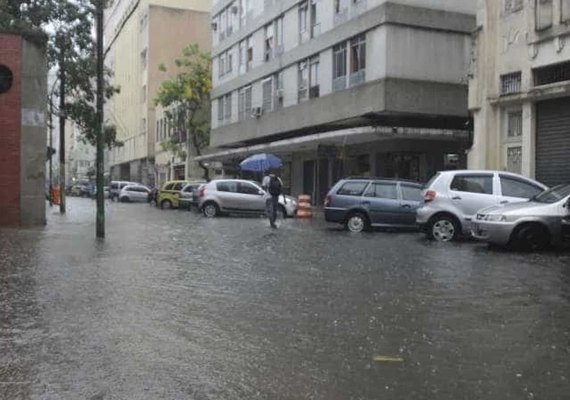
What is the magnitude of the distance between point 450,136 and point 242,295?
71.5 ft

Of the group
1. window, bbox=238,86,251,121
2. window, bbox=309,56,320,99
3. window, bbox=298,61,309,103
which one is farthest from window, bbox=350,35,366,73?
window, bbox=238,86,251,121

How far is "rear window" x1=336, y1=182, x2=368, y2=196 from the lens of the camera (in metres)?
19.6

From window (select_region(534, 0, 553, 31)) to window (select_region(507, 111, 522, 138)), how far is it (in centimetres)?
275

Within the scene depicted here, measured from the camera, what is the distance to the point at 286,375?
5434 millimetres

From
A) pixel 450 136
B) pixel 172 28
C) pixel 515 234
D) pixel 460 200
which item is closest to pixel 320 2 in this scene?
pixel 450 136

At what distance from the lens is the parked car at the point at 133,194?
50.9m

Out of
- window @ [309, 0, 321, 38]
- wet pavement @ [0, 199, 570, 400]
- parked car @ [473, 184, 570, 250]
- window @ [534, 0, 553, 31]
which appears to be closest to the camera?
wet pavement @ [0, 199, 570, 400]

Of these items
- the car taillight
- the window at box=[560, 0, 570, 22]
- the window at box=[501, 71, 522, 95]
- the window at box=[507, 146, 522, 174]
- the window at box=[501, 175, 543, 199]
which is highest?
the window at box=[560, 0, 570, 22]

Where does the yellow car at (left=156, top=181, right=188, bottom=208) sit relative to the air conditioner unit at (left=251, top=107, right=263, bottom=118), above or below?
below

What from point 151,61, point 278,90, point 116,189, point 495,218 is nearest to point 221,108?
point 278,90

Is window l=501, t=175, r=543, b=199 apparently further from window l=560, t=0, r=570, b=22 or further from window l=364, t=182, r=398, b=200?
window l=560, t=0, r=570, b=22

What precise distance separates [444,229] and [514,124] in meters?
7.87

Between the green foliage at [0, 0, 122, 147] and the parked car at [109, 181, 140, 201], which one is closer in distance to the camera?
the green foliage at [0, 0, 122, 147]

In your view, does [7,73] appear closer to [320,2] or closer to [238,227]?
[238,227]
